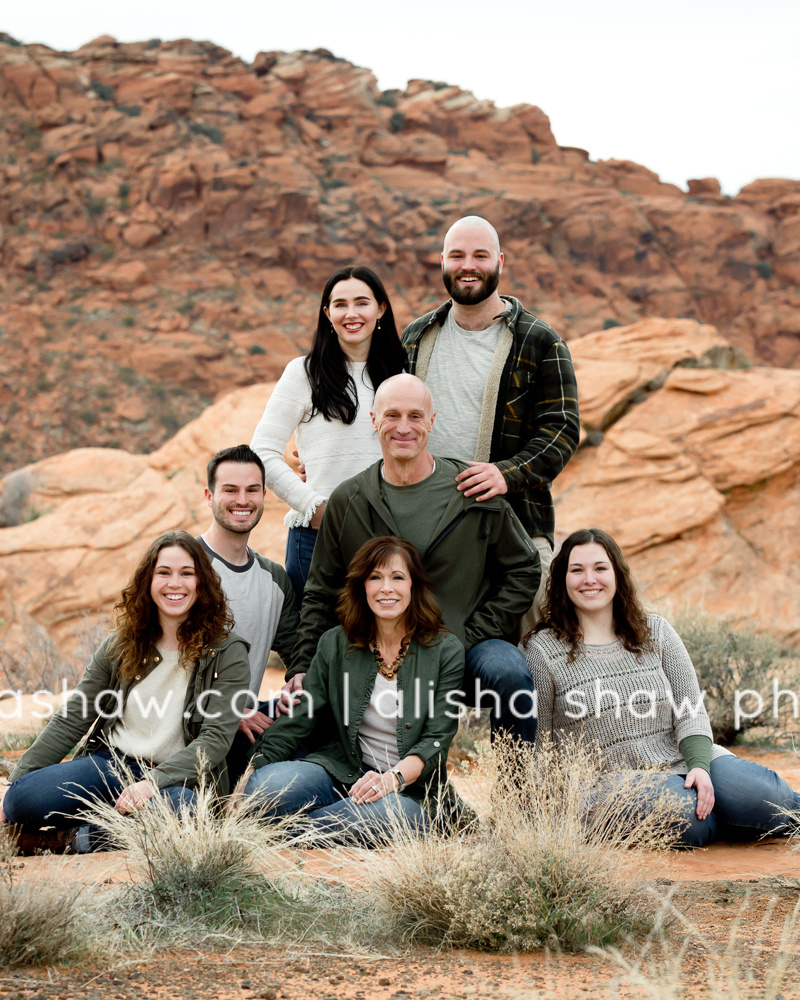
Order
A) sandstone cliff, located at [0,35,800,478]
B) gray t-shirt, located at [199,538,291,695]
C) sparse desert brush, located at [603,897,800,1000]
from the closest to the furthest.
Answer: sparse desert brush, located at [603,897,800,1000]
gray t-shirt, located at [199,538,291,695]
sandstone cliff, located at [0,35,800,478]

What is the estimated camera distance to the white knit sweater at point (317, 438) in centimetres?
447

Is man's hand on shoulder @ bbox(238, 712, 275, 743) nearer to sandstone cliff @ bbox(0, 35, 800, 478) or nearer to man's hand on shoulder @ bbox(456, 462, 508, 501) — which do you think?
man's hand on shoulder @ bbox(456, 462, 508, 501)

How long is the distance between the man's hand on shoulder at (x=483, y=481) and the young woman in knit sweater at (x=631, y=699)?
455mm

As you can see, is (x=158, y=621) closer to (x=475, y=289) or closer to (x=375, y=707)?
(x=375, y=707)

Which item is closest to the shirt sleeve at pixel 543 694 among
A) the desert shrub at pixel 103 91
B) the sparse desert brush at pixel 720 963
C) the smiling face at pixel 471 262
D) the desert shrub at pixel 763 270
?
the sparse desert brush at pixel 720 963

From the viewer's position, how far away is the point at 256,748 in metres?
4.09

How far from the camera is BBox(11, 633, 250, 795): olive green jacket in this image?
12.7 ft

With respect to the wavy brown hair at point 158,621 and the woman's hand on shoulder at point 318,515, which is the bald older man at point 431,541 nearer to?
the woman's hand on shoulder at point 318,515

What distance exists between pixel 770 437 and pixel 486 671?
886 cm

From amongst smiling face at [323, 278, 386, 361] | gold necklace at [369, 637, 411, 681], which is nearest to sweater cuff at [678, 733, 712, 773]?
gold necklace at [369, 637, 411, 681]

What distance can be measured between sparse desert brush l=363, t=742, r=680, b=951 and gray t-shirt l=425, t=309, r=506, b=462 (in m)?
1.84

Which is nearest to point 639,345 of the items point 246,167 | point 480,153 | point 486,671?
point 486,671

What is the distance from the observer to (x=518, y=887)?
2.92 m

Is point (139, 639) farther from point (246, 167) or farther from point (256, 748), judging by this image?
point (246, 167)
